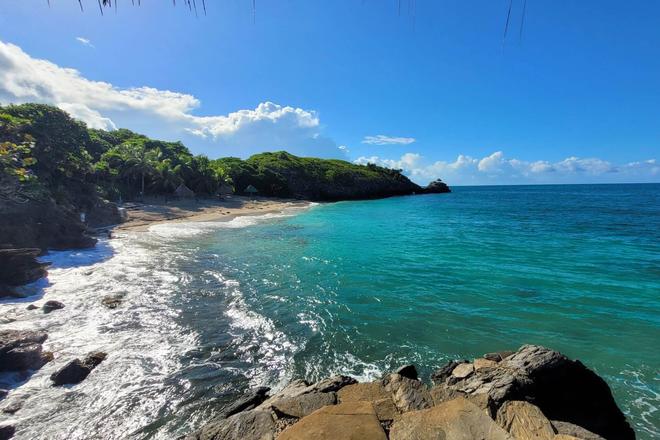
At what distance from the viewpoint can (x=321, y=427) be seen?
4535 mm

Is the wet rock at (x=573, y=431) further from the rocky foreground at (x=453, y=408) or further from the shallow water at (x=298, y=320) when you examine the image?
the shallow water at (x=298, y=320)

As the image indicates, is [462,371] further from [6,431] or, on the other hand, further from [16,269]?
[16,269]

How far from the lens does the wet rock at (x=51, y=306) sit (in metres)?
12.2

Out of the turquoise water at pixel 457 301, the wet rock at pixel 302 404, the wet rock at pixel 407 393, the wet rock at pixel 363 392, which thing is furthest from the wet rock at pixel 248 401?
the wet rock at pixel 407 393

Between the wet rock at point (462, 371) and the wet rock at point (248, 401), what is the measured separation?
14.8 ft

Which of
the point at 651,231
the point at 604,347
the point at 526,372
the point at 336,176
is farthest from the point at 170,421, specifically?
the point at 336,176

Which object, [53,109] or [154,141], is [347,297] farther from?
[154,141]

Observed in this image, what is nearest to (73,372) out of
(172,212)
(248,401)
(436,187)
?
(248,401)

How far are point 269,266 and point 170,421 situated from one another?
498 inches

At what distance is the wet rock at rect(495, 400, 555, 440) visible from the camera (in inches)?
186

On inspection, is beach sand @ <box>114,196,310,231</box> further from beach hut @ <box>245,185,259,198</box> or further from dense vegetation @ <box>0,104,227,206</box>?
beach hut @ <box>245,185,259,198</box>

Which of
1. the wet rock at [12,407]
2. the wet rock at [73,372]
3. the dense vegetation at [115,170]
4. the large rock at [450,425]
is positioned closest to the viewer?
the large rock at [450,425]

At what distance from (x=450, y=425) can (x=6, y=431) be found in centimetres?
861

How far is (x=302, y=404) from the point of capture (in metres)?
5.84
